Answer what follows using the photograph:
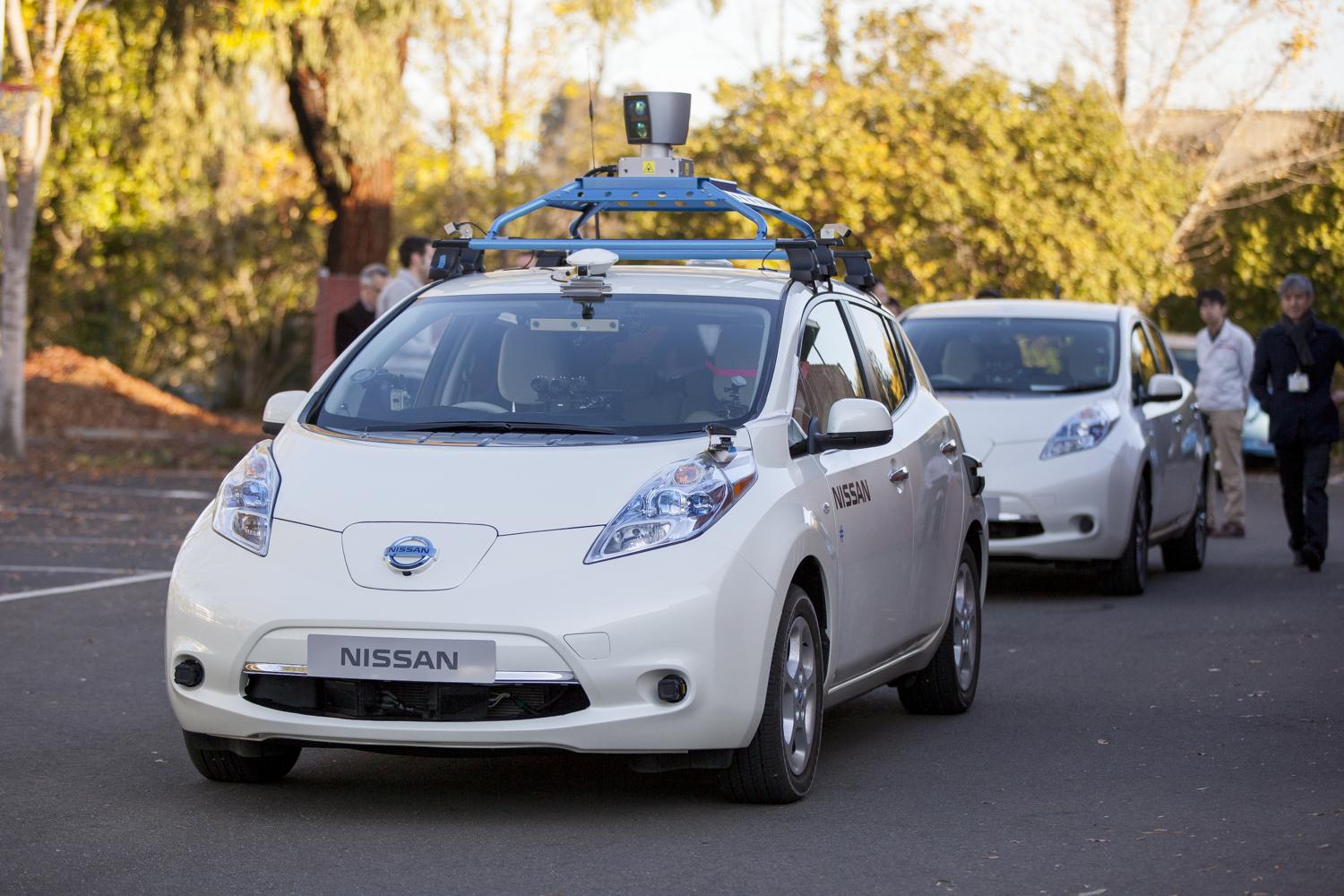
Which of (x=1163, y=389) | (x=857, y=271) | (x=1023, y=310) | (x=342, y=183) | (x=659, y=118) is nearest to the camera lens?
(x=857, y=271)

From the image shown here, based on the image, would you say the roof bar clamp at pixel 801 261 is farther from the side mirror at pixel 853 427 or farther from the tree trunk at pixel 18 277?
the tree trunk at pixel 18 277

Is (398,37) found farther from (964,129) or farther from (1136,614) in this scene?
(1136,614)

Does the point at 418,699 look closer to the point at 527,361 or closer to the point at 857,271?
the point at 527,361

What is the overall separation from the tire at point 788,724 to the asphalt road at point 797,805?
0.08 meters


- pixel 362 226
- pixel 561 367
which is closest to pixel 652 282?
pixel 561 367

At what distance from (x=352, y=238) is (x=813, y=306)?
1895 centimetres

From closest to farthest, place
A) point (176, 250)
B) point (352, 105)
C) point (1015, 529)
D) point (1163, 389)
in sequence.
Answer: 1. point (1015, 529)
2. point (1163, 389)
3. point (352, 105)
4. point (176, 250)

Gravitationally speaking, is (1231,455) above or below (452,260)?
below

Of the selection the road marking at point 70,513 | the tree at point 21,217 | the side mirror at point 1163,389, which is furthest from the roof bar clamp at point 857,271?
the tree at point 21,217

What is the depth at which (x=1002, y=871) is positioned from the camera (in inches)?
223

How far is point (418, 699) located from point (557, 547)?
1.91 ft

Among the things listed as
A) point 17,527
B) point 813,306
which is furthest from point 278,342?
point 813,306

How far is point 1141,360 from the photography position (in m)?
13.7

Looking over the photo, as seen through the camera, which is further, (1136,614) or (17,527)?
(17,527)
